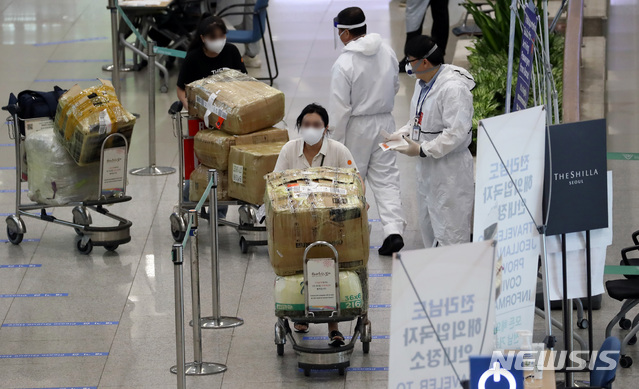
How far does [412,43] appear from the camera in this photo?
22.9ft

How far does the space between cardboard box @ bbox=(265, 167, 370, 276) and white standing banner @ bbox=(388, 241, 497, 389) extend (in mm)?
2116

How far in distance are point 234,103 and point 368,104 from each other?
100 cm

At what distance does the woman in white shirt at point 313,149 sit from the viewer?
22.2 feet

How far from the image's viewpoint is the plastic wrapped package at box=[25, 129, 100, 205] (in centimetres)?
802

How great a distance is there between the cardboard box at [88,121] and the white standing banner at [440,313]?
447 cm

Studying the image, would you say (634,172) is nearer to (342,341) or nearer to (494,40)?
(494,40)

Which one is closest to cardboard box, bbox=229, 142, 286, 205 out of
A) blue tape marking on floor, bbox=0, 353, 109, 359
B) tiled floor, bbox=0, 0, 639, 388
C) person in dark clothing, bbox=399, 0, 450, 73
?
tiled floor, bbox=0, 0, 639, 388

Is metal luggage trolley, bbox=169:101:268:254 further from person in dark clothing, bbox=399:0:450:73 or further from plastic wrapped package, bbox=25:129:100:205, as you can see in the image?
person in dark clothing, bbox=399:0:450:73

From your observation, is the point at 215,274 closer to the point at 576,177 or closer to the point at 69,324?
the point at 69,324

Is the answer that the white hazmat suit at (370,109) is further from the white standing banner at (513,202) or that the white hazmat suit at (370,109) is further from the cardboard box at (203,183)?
the white standing banner at (513,202)

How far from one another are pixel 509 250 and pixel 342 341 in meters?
1.79

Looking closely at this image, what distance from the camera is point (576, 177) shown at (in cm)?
511

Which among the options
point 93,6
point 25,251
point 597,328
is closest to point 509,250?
point 597,328

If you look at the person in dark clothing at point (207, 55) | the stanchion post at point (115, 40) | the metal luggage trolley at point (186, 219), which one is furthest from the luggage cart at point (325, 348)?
the stanchion post at point (115, 40)
